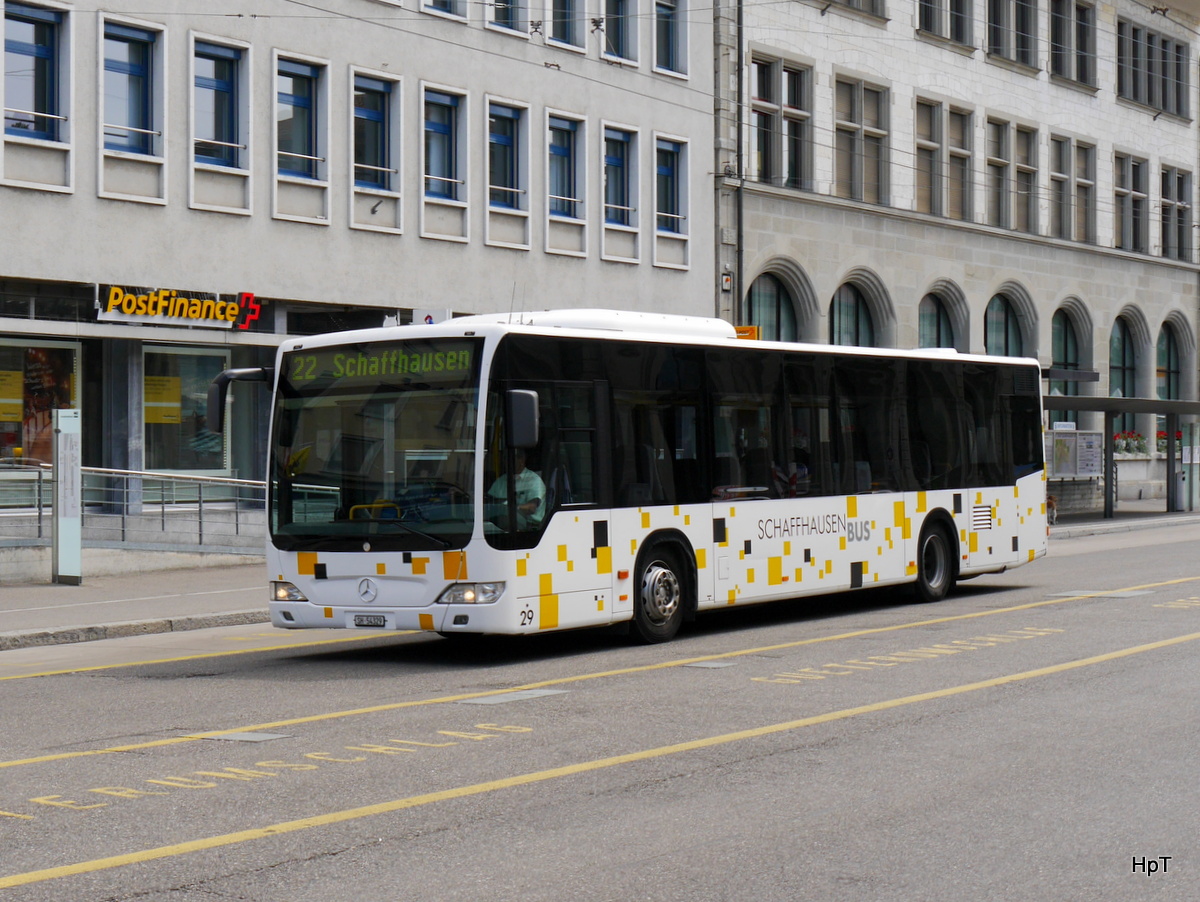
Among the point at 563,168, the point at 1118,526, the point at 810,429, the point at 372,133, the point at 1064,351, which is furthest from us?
the point at 1064,351

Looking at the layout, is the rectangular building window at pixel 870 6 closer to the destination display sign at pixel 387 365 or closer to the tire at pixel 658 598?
the tire at pixel 658 598

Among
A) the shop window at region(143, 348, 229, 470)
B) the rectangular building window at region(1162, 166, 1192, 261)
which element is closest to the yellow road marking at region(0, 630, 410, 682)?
the shop window at region(143, 348, 229, 470)

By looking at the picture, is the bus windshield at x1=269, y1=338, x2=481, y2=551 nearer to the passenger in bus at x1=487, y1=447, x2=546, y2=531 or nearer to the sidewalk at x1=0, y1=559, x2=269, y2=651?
the passenger in bus at x1=487, y1=447, x2=546, y2=531

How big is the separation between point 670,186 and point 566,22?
436 cm

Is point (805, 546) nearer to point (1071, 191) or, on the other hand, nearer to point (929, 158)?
point (929, 158)

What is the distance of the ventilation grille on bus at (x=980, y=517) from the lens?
1889 cm

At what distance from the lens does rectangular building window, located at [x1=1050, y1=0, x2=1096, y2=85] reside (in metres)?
46.6

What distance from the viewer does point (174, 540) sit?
23688 millimetres

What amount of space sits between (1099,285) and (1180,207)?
6857 mm

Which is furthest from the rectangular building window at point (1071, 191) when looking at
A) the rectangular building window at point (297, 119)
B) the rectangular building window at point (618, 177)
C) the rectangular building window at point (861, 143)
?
the rectangular building window at point (297, 119)

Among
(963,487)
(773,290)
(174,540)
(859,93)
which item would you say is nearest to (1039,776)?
(963,487)

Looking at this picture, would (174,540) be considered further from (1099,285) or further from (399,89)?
(1099,285)

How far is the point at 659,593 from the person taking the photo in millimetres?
14195

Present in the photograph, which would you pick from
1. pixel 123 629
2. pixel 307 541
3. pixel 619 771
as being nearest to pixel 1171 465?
pixel 123 629
